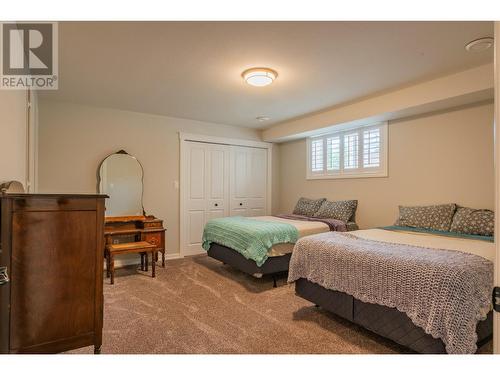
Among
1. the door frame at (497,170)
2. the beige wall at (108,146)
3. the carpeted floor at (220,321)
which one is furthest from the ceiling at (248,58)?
the carpeted floor at (220,321)

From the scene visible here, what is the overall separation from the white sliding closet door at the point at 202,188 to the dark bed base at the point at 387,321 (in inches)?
117

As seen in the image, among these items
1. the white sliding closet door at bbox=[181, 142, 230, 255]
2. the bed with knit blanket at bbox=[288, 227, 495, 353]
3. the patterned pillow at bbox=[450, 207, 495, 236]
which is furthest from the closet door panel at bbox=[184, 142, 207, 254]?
the patterned pillow at bbox=[450, 207, 495, 236]

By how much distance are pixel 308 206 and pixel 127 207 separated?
118 inches

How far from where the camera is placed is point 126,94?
359 centimetres

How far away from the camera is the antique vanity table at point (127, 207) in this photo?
13.3ft

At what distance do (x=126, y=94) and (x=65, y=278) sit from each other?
288 cm

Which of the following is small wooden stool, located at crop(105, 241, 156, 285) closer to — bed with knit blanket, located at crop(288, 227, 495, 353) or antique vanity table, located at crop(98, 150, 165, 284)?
antique vanity table, located at crop(98, 150, 165, 284)

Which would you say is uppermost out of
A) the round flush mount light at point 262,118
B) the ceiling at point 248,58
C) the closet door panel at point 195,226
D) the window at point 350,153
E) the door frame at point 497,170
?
the round flush mount light at point 262,118

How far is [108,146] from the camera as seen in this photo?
4.24 m

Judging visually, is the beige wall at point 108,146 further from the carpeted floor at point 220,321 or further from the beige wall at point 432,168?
the beige wall at point 432,168

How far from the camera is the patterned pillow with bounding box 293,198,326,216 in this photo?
4.78m

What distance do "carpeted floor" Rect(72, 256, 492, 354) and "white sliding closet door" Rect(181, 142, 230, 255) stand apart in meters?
1.44

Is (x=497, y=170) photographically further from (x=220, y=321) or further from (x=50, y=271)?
(x=220, y=321)
